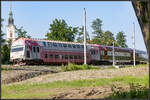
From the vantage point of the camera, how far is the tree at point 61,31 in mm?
51000

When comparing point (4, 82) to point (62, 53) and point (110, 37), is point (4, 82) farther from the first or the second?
point (110, 37)

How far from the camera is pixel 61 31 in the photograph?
5134 cm

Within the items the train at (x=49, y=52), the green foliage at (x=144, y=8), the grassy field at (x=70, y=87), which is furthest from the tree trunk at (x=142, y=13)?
the train at (x=49, y=52)

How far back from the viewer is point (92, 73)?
55.1 feet

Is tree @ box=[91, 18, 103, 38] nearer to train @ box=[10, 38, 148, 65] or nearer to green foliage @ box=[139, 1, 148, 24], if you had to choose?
train @ box=[10, 38, 148, 65]

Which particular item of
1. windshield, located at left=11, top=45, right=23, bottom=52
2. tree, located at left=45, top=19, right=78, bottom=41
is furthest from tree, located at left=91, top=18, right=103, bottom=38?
windshield, located at left=11, top=45, right=23, bottom=52

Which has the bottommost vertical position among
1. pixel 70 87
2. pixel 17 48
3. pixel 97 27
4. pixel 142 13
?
pixel 70 87

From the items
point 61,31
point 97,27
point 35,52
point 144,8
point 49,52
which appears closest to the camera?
point 144,8

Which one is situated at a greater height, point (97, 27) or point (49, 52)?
point (97, 27)

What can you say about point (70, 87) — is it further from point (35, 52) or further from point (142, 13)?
point (35, 52)

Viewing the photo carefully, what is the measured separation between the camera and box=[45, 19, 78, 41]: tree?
51000mm

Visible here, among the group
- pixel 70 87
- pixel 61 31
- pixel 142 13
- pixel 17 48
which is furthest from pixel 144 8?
pixel 61 31

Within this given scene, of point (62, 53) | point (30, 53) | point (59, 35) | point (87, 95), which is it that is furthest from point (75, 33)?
point (87, 95)

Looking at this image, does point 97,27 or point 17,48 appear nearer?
point 17,48
